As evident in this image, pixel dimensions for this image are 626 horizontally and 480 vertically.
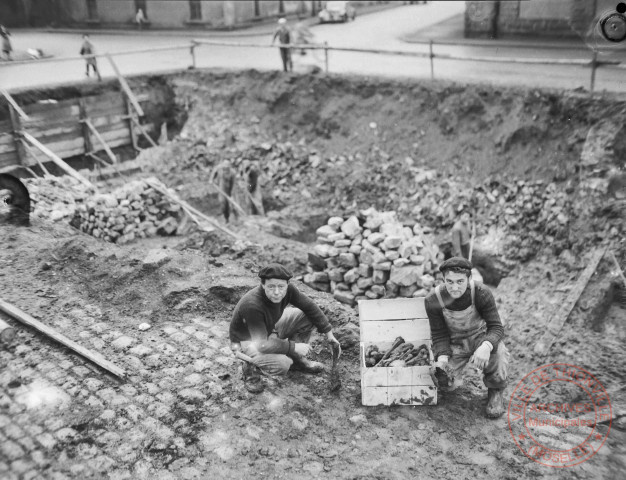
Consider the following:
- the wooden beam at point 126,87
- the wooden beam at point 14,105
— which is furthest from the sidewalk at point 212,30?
the wooden beam at point 14,105

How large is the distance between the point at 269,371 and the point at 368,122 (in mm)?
8515

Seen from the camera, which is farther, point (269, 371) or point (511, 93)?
point (511, 93)

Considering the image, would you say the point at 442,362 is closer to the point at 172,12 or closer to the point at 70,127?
the point at 70,127

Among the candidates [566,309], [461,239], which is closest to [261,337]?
[566,309]

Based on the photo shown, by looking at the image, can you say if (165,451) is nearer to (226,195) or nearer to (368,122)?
(226,195)

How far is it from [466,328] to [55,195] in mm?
8947

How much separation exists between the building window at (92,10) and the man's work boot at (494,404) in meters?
25.2

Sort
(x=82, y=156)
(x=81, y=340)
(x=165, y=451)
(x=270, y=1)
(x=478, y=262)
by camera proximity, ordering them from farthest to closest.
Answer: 1. (x=270, y=1)
2. (x=82, y=156)
3. (x=478, y=262)
4. (x=81, y=340)
5. (x=165, y=451)

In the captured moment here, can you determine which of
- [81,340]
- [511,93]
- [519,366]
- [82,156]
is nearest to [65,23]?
[82,156]

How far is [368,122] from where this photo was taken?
13.0 metres

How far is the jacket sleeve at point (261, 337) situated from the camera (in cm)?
538

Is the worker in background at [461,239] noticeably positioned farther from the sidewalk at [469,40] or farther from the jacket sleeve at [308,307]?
the sidewalk at [469,40]

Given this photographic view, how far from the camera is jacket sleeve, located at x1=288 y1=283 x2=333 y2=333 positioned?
5.50 meters

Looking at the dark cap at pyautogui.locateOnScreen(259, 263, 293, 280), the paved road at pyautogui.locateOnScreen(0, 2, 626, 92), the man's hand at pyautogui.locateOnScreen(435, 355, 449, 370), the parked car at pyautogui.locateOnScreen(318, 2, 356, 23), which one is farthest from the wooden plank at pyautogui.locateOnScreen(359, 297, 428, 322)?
the parked car at pyautogui.locateOnScreen(318, 2, 356, 23)
